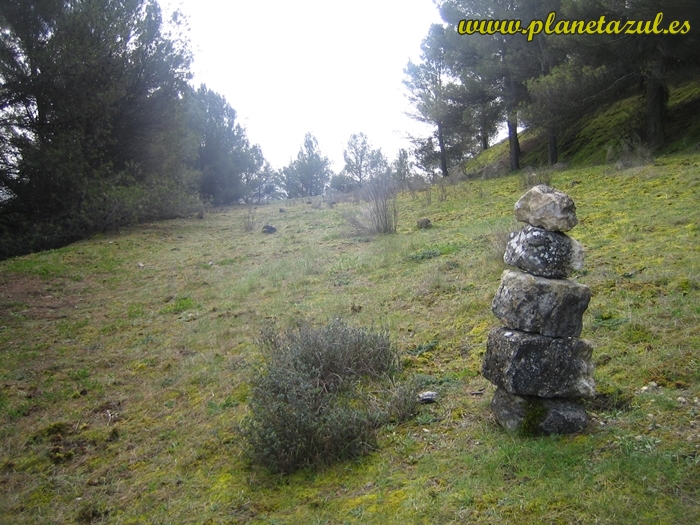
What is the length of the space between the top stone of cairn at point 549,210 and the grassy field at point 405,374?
4.07ft

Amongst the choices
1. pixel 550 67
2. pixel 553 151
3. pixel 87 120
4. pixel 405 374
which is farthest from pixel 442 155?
pixel 405 374

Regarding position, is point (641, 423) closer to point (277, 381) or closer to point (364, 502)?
point (364, 502)

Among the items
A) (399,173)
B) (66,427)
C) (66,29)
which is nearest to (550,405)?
(66,427)

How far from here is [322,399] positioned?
3.88 m

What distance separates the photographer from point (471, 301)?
570 cm

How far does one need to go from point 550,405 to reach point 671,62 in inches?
563

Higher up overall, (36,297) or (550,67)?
(550,67)

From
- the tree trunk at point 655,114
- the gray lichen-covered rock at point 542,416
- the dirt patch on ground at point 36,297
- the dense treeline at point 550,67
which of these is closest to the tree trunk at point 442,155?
the dense treeline at point 550,67

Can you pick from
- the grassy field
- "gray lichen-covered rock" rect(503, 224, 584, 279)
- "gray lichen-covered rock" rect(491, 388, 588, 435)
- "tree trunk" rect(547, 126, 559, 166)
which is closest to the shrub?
the grassy field

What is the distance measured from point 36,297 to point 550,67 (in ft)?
54.1

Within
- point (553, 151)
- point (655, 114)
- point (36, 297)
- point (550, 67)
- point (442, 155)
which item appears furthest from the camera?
point (442, 155)

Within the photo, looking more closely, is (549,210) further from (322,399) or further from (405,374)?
(322,399)

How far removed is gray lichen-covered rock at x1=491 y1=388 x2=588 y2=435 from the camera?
3.01 metres

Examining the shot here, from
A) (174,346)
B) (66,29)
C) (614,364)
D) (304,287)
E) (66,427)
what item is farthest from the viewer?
(66,29)
